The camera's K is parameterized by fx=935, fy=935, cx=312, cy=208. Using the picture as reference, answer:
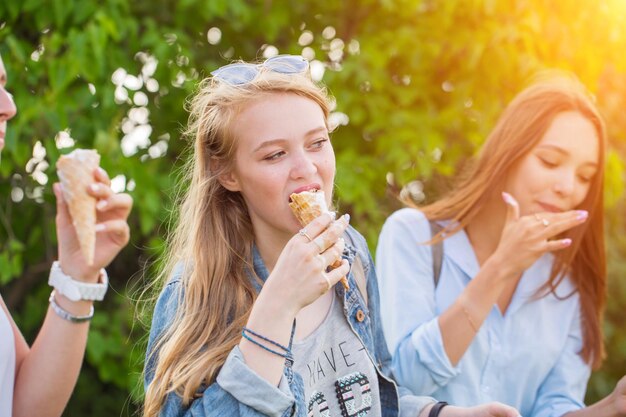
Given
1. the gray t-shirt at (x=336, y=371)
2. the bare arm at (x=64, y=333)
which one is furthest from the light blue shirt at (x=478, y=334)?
the bare arm at (x=64, y=333)

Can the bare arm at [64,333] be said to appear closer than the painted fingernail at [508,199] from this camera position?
Yes

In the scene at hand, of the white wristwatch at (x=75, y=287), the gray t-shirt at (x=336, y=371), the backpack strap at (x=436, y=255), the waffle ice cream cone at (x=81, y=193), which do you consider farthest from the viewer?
the backpack strap at (x=436, y=255)

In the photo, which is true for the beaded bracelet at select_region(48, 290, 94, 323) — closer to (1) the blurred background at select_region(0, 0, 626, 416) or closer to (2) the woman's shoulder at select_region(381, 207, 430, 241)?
(2) the woman's shoulder at select_region(381, 207, 430, 241)

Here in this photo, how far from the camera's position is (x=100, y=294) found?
193 centimetres

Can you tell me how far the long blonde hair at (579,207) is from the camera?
3.19 m

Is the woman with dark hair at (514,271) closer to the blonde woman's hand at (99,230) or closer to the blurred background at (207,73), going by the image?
the blurred background at (207,73)

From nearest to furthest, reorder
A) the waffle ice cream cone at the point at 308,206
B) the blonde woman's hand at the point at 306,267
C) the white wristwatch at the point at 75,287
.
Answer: the white wristwatch at the point at 75,287, the blonde woman's hand at the point at 306,267, the waffle ice cream cone at the point at 308,206

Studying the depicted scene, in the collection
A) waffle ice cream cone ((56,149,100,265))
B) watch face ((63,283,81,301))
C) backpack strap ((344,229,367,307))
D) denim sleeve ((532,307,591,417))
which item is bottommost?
denim sleeve ((532,307,591,417))

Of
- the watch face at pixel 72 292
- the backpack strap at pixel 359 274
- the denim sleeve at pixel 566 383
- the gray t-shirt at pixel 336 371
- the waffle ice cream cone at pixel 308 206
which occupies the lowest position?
the denim sleeve at pixel 566 383

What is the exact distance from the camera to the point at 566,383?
3090 mm

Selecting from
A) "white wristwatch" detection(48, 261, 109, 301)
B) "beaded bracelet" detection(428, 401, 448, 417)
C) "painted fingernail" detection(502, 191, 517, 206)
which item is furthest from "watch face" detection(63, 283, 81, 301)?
"painted fingernail" detection(502, 191, 517, 206)

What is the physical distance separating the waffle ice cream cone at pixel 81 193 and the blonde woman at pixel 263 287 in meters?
0.42

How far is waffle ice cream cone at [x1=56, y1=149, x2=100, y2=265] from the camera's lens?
181 centimetres

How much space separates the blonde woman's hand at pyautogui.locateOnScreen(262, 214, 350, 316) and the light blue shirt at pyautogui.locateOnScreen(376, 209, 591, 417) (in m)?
0.96
